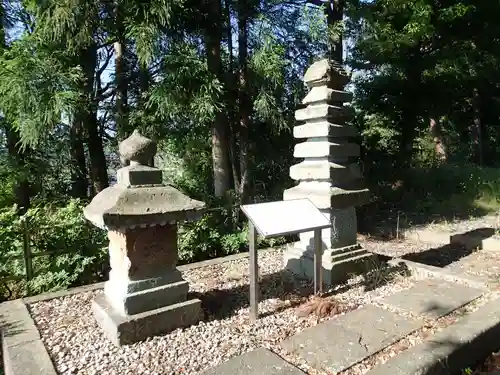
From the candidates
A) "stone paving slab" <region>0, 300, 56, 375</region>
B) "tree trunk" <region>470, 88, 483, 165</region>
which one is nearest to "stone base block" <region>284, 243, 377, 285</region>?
"stone paving slab" <region>0, 300, 56, 375</region>

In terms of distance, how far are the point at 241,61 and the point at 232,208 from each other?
2.62 metres

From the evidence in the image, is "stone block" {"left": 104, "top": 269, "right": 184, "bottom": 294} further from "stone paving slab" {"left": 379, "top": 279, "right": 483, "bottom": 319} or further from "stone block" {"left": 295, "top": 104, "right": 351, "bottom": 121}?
"stone block" {"left": 295, "top": 104, "right": 351, "bottom": 121}

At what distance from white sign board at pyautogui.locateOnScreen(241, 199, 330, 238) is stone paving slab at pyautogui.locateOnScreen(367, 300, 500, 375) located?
1253mm

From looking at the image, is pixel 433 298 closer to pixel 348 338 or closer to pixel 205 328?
pixel 348 338

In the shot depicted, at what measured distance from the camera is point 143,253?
9.84ft

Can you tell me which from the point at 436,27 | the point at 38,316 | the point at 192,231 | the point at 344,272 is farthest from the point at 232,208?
the point at 436,27

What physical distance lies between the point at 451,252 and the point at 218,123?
439 centimetres

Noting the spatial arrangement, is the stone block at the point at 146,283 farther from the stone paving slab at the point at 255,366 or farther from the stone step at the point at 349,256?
the stone step at the point at 349,256

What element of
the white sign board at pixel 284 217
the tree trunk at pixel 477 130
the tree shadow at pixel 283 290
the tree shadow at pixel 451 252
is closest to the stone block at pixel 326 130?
the white sign board at pixel 284 217

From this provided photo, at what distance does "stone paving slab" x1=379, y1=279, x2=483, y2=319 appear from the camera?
3303 millimetres

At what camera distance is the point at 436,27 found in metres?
8.41

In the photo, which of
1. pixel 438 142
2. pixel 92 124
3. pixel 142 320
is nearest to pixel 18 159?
pixel 92 124

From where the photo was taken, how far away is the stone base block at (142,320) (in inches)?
111

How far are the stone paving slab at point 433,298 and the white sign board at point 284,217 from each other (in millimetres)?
1025
